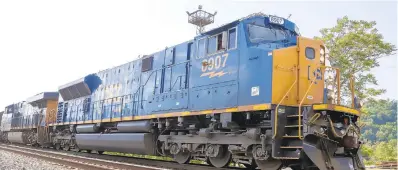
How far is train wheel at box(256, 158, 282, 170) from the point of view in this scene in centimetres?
691

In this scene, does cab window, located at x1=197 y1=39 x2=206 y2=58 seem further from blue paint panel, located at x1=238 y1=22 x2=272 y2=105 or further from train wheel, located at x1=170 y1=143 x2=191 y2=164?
train wheel, located at x1=170 y1=143 x2=191 y2=164

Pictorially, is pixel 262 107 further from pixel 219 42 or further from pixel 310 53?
pixel 219 42

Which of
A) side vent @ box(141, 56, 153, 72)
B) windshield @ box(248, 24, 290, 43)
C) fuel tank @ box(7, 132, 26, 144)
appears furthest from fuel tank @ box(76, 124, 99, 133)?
fuel tank @ box(7, 132, 26, 144)

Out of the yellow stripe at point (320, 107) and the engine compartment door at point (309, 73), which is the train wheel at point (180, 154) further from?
the yellow stripe at point (320, 107)

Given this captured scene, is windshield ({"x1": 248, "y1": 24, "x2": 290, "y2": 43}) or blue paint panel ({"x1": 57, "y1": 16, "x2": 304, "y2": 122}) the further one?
windshield ({"x1": 248, "y1": 24, "x2": 290, "y2": 43})

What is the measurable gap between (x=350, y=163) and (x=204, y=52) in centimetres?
428

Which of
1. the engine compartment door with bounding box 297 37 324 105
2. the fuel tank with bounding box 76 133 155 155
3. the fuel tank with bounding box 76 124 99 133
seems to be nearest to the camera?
the engine compartment door with bounding box 297 37 324 105

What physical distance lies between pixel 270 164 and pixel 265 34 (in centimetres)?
300

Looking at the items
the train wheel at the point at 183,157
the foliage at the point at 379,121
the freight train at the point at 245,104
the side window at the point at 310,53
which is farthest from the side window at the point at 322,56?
the train wheel at the point at 183,157

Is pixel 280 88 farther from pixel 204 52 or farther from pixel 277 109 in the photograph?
pixel 204 52

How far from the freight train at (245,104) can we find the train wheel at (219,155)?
2 cm

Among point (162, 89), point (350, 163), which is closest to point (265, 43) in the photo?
point (350, 163)

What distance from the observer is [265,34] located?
26.5 feet

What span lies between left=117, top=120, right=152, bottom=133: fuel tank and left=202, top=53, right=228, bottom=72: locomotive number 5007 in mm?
3006
